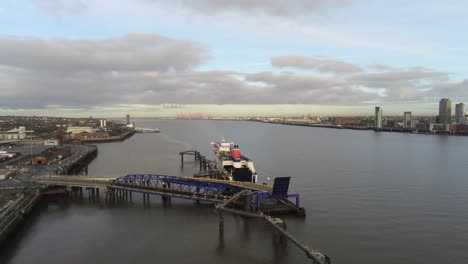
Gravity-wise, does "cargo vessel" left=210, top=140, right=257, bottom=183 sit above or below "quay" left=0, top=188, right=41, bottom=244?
above

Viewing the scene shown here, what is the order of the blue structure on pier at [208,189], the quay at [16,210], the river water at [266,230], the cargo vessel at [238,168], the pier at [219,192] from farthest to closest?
the cargo vessel at [238,168], the blue structure on pier at [208,189], the pier at [219,192], the quay at [16,210], the river water at [266,230]

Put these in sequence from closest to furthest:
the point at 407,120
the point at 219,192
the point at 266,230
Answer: the point at 266,230
the point at 219,192
the point at 407,120

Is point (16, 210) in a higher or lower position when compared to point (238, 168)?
lower

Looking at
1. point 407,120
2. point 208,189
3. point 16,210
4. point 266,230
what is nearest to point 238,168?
point 208,189

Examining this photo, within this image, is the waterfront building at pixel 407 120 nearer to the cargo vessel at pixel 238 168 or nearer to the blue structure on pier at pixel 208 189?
the cargo vessel at pixel 238 168

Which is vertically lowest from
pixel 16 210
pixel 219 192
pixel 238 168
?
pixel 16 210

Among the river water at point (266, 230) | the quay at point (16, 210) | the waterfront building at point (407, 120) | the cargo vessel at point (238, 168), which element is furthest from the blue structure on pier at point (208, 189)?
the waterfront building at point (407, 120)

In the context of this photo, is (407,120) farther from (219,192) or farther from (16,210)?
(16,210)

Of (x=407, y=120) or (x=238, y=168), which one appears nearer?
(x=238, y=168)

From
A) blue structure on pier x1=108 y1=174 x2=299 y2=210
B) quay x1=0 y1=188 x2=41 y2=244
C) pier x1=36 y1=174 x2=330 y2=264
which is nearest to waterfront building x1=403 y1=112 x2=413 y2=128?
pier x1=36 y1=174 x2=330 y2=264

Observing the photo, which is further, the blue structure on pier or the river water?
the blue structure on pier

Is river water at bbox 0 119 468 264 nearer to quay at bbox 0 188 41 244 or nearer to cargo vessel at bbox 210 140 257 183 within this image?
quay at bbox 0 188 41 244
